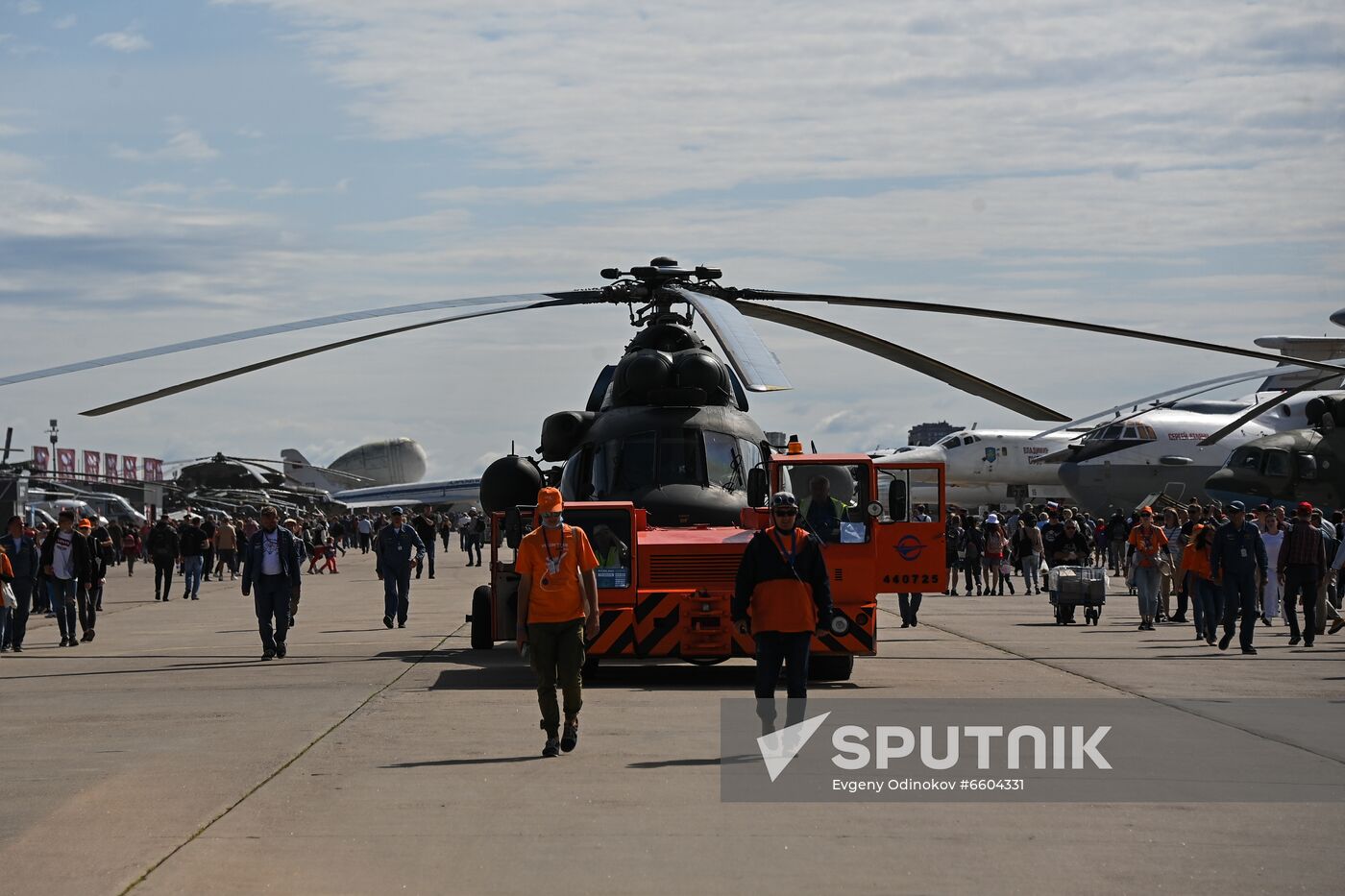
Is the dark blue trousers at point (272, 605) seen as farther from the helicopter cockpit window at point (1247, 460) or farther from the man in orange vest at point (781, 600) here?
the helicopter cockpit window at point (1247, 460)

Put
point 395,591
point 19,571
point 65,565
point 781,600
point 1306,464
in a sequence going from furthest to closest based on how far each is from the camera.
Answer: point 1306,464 < point 395,591 < point 65,565 < point 19,571 < point 781,600

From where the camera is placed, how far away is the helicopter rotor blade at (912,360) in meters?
14.9

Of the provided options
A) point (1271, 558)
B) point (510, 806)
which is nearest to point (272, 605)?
point (510, 806)

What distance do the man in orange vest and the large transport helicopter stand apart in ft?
6.59

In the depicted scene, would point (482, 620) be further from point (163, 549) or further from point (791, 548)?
point (163, 549)

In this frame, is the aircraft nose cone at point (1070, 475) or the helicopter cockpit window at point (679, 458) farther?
the aircraft nose cone at point (1070, 475)

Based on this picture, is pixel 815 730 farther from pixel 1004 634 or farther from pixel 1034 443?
pixel 1034 443

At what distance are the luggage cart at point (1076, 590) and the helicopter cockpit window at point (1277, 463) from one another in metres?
15.5

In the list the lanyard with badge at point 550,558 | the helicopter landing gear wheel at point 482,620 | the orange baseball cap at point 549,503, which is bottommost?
the helicopter landing gear wheel at point 482,620

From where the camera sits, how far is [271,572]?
60.1 ft

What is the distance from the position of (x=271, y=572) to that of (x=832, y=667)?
6694 mm

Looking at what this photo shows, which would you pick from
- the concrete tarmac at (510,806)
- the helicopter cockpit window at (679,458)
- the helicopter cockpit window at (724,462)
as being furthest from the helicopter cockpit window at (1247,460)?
the helicopter cockpit window at (679,458)

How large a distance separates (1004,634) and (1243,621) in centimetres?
390

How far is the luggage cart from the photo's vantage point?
23859 millimetres
